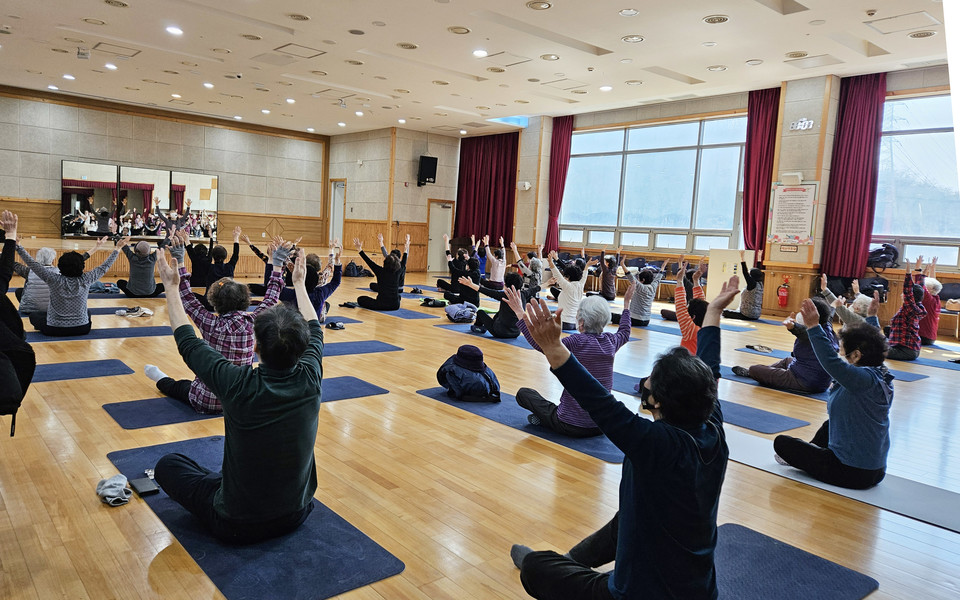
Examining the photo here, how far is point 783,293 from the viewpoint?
10.9 m

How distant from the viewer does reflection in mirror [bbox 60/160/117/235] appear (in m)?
14.4

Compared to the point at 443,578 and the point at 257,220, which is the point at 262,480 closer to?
the point at 443,578

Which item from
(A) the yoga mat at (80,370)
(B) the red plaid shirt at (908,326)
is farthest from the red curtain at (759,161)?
(A) the yoga mat at (80,370)

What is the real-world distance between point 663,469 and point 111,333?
6510 mm

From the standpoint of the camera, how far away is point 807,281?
10711 mm

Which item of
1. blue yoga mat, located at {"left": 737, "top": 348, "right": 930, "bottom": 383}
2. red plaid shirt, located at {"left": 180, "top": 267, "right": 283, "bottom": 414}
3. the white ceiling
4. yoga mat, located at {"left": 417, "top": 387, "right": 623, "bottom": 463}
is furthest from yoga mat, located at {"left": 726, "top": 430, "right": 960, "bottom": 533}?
the white ceiling

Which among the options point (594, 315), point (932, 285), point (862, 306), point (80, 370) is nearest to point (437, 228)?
point (932, 285)

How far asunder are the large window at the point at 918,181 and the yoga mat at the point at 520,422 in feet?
27.6

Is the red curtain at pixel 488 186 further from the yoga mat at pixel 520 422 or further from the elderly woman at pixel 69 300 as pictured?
the yoga mat at pixel 520 422

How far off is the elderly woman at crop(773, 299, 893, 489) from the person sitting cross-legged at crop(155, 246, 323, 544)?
2.20m

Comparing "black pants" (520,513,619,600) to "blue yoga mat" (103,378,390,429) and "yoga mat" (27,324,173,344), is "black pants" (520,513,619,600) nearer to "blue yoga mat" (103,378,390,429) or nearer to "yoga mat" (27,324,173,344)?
"blue yoga mat" (103,378,390,429)

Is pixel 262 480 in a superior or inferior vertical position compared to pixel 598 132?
inferior

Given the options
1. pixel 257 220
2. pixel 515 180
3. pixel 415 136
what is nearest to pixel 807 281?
pixel 515 180

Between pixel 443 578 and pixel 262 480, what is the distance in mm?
735
